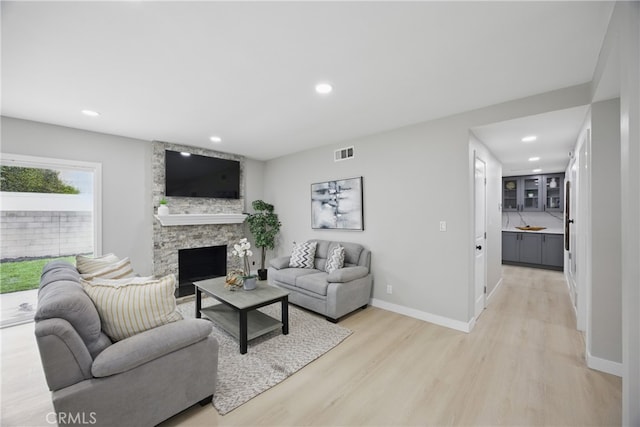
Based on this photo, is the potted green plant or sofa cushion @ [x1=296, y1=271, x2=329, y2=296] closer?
sofa cushion @ [x1=296, y1=271, x2=329, y2=296]

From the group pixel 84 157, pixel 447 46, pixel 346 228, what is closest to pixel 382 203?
pixel 346 228

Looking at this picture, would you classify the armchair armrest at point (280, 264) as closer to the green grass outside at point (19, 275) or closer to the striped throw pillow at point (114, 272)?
the striped throw pillow at point (114, 272)

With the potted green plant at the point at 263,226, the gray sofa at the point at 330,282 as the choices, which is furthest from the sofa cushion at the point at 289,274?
the potted green plant at the point at 263,226

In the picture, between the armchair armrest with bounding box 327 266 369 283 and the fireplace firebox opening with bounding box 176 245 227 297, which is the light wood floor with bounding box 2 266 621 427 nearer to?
the armchair armrest with bounding box 327 266 369 283

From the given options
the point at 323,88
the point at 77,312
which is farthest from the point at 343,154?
the point at 77,312

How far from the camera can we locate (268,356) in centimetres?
256

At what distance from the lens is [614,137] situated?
2248 mm

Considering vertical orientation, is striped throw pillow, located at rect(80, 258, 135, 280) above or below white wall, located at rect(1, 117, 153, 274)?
below

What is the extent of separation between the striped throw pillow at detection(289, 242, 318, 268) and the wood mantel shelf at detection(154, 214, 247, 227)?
1.62m

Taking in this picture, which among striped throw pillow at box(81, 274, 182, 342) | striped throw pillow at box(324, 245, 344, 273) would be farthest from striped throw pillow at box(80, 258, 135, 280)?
striped throw pillow at box(324, 245, 344, 273)

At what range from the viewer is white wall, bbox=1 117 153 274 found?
134 inches

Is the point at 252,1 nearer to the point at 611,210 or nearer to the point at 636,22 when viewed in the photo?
the point at 636,22

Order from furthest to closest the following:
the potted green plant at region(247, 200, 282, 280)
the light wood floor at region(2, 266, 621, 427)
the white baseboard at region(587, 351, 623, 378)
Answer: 1. the potted green plant at region(247, 200, 282, 280)
2. the white baseboard at region(587, 351, 623, 378)
3. the light wood floor at region(2, 266, 621, 427)

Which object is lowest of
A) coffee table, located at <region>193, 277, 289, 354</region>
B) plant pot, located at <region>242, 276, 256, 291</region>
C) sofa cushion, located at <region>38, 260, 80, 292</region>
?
coffee table, located at <region>193, 277, 289, 354</region>
